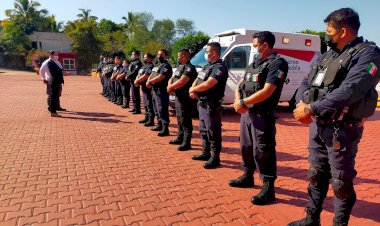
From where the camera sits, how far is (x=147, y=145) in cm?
605

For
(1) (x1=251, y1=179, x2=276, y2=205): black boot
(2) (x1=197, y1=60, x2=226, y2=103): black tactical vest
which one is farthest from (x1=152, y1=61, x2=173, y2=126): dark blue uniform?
(1) (x1=251, y1=179, x2=276, y2=205): black boot

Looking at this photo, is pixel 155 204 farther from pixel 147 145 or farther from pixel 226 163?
pixel 147 145

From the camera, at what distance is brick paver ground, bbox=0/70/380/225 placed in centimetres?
322

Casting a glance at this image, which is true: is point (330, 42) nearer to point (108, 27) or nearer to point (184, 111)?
point (184, 111)

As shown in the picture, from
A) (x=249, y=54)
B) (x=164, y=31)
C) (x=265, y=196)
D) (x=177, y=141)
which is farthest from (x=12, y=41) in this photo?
(x=265, y=196)

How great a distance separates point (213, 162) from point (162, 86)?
254 cm

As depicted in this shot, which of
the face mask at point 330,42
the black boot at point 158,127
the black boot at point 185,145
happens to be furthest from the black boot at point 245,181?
the black boot at point 158,127

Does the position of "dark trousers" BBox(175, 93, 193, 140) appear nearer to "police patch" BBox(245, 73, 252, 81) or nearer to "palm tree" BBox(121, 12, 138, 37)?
"police patch" BBox(245, 73, 252, 81)

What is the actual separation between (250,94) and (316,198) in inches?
53.3

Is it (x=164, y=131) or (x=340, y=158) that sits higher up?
(x=340, y=158)

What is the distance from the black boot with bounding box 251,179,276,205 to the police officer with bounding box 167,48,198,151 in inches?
91.6

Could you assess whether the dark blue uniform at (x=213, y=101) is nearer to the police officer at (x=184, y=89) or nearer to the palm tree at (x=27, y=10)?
the police officer at (x=184, y=89)

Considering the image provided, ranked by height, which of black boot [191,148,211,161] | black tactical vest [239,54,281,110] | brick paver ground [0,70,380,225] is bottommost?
brick paver ground [0,70,380,225]

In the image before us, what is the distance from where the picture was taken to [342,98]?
2.32 metres
